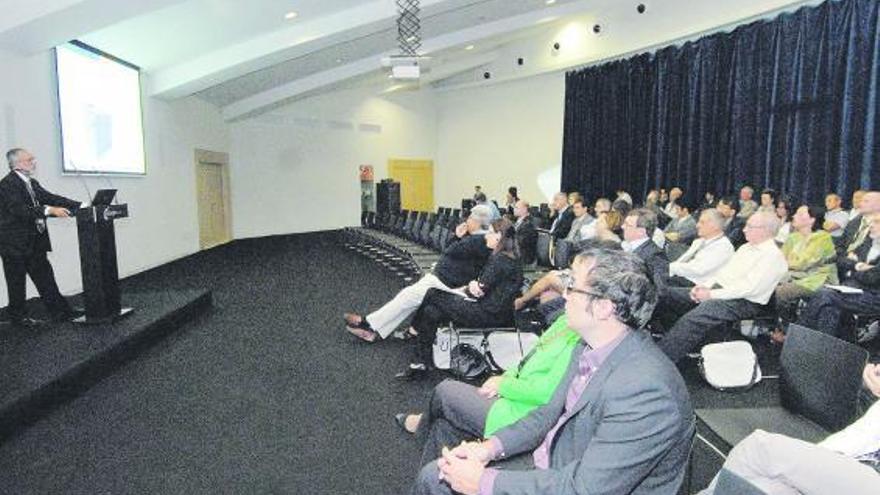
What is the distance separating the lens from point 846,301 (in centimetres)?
394

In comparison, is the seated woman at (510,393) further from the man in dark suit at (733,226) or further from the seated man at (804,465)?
the man in dark suit at (733,226)

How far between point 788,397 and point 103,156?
7.39 m

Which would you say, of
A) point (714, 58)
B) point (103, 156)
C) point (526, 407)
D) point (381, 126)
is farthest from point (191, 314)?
point (381, 126)

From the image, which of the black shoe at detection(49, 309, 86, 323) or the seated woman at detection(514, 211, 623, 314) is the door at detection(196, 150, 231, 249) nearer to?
the black shoe at detection(49, 309, 86, 323)

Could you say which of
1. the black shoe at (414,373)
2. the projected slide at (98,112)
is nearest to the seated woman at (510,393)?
the black shoe at (414,373)

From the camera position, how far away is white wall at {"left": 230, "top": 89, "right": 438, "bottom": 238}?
1358 centimetres

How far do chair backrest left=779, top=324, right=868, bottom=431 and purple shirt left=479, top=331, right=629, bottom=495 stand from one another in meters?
0.94

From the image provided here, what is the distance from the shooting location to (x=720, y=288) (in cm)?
393

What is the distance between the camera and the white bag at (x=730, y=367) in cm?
351

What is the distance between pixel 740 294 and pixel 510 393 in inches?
94.7

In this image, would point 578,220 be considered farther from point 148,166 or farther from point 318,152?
point 318,152

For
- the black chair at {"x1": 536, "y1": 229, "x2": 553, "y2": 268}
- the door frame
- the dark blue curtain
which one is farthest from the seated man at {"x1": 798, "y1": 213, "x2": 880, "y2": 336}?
the door frame

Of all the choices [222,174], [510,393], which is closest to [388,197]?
[222,174]

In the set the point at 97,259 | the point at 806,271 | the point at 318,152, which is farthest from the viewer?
the point at 318,152
